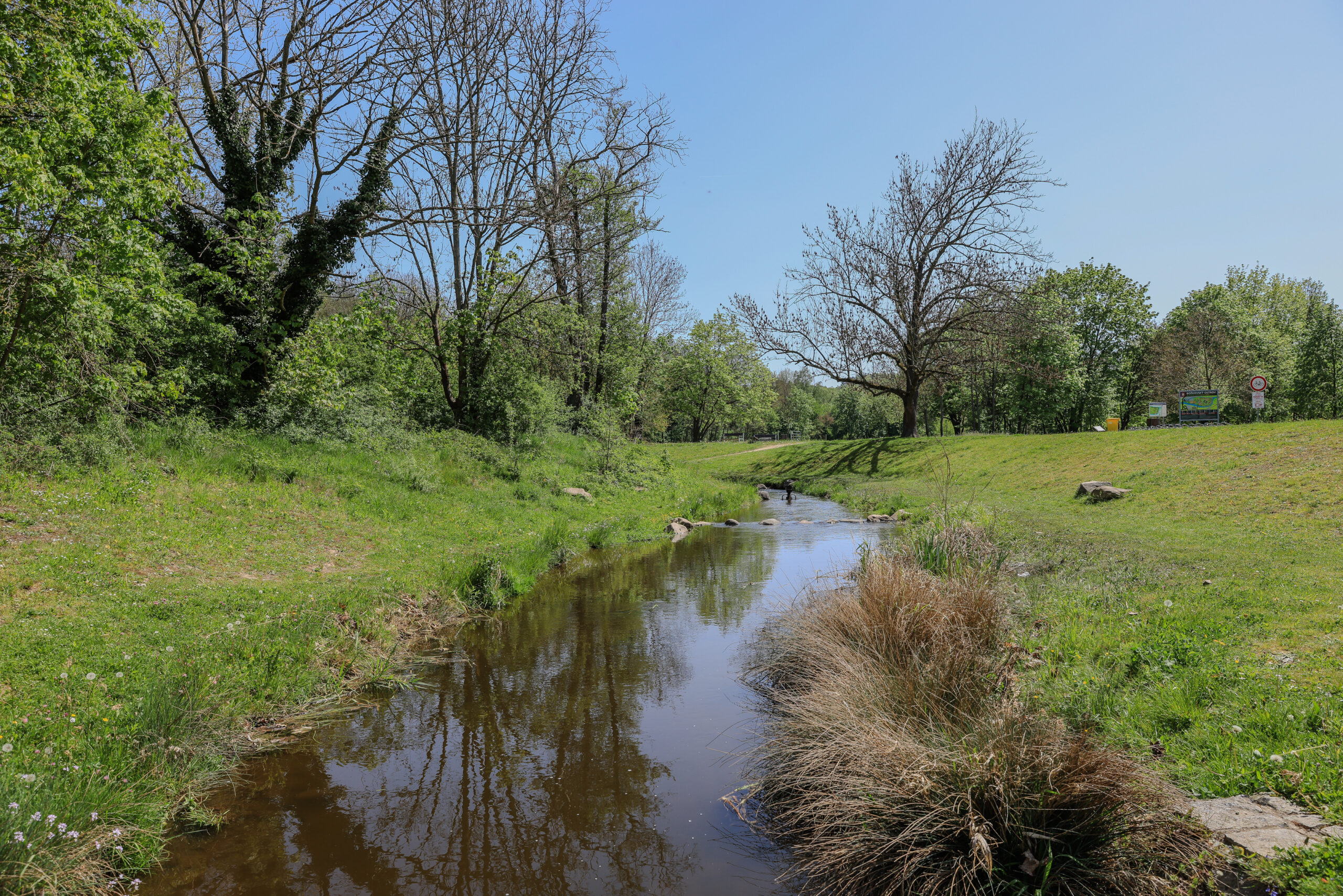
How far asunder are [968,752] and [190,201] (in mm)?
19428

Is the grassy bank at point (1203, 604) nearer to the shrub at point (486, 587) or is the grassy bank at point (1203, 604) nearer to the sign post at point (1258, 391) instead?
the sign post at point (1258, 391)

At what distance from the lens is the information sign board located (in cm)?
2528

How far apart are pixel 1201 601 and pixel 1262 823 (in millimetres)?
4542

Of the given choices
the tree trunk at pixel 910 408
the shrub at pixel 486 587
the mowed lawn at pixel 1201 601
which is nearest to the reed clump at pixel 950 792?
the mowed lawn at pixel 1201 601

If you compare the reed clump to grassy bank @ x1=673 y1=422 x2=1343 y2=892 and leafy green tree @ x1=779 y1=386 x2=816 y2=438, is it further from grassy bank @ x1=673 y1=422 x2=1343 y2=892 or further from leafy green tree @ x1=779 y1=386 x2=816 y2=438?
leafy green tree @ x1=779 y1=386 x2=816 y2=438

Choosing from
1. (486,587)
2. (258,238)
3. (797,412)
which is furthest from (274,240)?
(797,412)

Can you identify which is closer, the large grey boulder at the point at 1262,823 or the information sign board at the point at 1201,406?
the large grey boulder at the point at 1262,823

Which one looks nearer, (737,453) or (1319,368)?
(1319,368)

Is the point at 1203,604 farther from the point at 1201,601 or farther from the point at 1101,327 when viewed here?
the point at 1101,327

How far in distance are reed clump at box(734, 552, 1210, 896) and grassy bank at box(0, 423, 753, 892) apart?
4.33m

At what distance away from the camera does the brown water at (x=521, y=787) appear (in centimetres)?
429

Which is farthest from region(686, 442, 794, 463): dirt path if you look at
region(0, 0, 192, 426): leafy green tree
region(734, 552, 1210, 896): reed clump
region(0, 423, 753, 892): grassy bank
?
region(734, 552, 1210, 896): reed clump

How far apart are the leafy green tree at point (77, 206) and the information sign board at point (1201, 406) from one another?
3269cm

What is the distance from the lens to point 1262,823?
11.6ft
